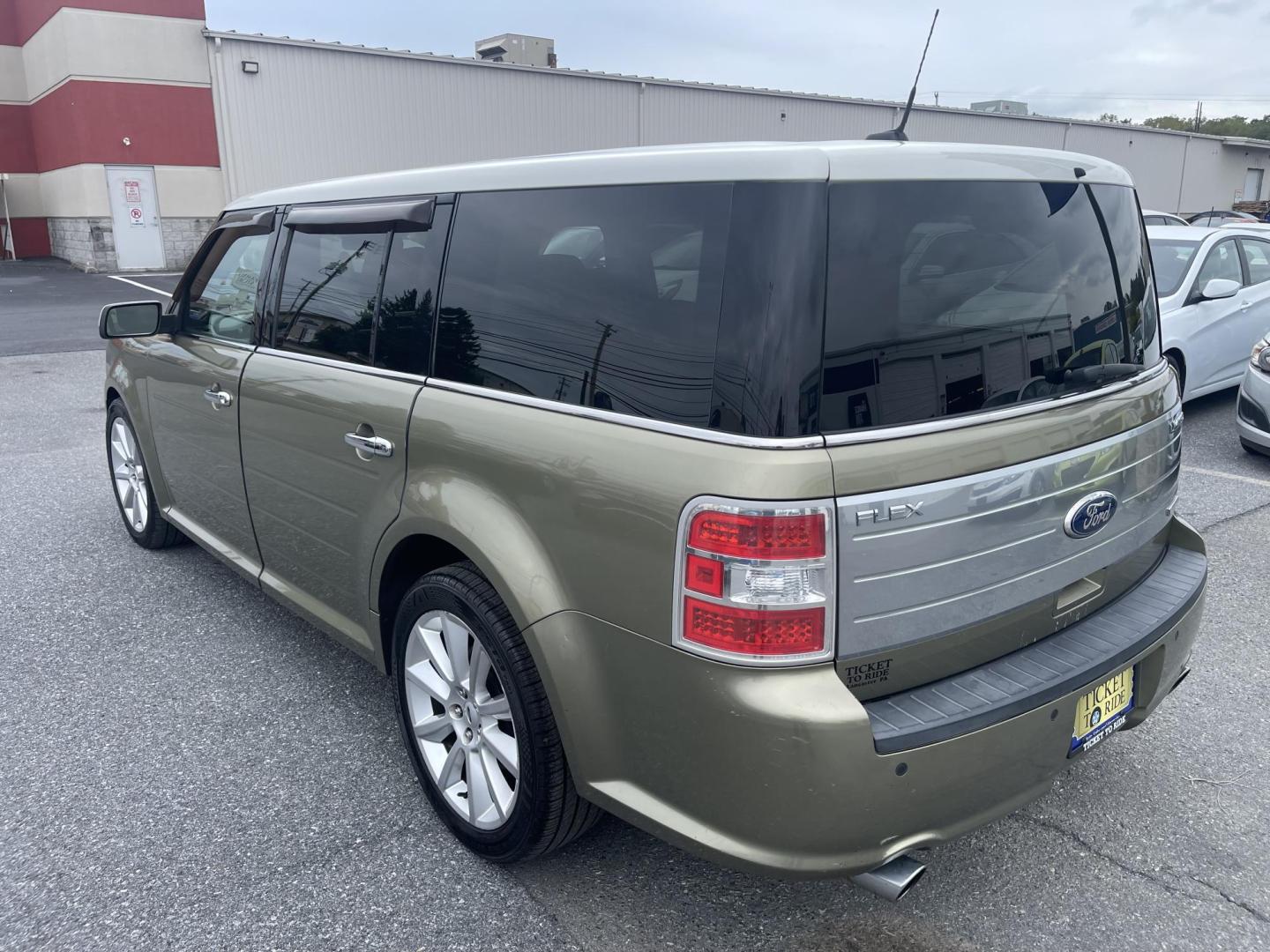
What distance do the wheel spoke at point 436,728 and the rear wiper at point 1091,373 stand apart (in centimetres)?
185

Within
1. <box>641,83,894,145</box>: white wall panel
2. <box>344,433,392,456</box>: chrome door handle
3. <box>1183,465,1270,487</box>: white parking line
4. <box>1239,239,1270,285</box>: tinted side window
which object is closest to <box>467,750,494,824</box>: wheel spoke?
<box>344,433,392,456</box>: chrome door handle

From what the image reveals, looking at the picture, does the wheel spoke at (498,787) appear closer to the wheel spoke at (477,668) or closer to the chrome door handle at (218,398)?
the wheel spoke at (477,668)

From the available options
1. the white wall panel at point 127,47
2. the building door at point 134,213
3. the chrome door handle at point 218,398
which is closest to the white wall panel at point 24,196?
the white wall panel at point 127,47

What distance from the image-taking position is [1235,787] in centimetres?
291

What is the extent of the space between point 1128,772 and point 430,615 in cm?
226

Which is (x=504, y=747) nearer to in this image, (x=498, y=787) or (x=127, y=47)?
(x=498, y=787)

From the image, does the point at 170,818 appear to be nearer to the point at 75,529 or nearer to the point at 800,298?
the point at 800,298

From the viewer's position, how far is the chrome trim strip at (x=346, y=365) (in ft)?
8.86

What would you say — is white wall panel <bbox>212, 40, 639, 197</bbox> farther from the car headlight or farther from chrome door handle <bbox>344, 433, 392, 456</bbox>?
chrome door handle <bbox>344, 433, 392, 456</bbox>

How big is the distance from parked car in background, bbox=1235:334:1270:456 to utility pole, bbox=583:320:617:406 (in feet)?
20.1

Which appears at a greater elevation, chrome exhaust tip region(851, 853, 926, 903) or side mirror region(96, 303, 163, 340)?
side mirror region(96, 303, 163, 340)

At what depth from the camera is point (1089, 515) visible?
2271 millimetres

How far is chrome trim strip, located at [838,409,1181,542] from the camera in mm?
1859

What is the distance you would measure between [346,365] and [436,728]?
1168mm
